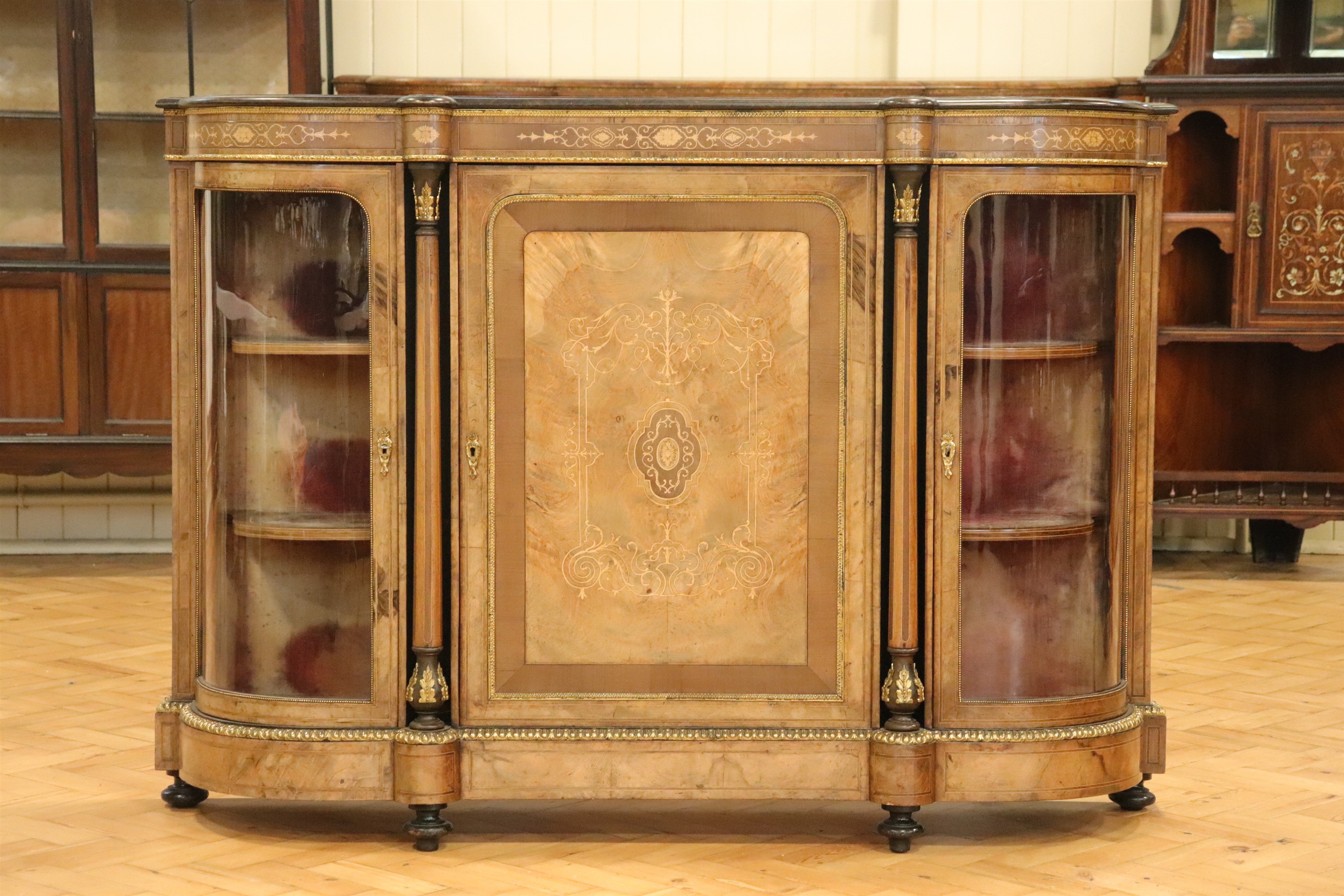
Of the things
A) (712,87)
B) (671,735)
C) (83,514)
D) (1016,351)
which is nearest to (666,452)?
(671,735)

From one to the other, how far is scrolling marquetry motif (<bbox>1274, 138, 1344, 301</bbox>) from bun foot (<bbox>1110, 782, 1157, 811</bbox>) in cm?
269

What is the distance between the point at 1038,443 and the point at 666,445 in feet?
Answer: 2.11

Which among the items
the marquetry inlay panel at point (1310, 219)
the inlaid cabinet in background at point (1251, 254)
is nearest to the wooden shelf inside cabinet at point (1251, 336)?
the inlaid cabinet in background at point (1251, 254)

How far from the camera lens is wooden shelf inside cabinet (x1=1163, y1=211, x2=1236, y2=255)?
5395 mm

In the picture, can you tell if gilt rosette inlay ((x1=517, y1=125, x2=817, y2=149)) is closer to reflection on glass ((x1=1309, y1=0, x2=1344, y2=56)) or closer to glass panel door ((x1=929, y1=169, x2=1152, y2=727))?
glass panel door ((x1=929, y1=169, x2=1152, y2=727))

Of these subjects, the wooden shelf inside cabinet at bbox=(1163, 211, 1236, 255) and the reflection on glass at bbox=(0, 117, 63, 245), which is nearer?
the wooden shelf inside cabinet at bbox=(1163, 211, 1236, 255)

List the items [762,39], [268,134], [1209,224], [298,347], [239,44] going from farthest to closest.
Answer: [762,39], [239,44], [1209,224], [298,347], [268,134]

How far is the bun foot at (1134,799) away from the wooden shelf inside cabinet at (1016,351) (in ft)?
2.67

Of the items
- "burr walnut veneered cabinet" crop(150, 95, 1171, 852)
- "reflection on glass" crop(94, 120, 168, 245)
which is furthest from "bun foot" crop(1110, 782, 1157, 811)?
"reflection on glass" crop(94, 120, 168, 245)

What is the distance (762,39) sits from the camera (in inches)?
226

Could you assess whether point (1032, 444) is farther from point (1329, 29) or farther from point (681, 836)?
point (1329, 29)

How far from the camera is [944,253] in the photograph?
2.89m

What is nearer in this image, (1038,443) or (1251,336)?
(1038,443)

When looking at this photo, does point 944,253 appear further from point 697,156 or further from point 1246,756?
point 1246,756
